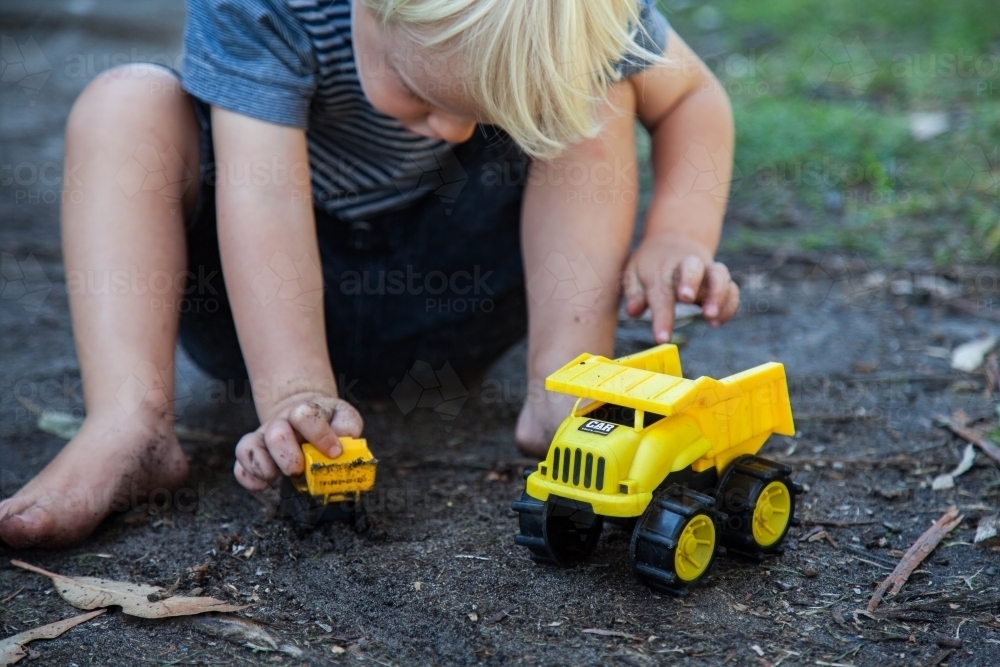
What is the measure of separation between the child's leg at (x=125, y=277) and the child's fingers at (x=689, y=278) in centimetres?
76

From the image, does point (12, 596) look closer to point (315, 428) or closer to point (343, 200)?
point (315, 428)

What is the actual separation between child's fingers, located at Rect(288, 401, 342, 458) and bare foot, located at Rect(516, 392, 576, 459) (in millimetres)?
395

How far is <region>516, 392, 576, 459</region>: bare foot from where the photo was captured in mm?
1603

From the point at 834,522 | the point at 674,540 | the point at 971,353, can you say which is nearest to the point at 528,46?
the point at 674,540

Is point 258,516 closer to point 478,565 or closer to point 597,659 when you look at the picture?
point 478,565

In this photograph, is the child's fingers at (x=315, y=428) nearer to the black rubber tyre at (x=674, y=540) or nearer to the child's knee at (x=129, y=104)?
the black rubber tyre at (x=674, y=540)

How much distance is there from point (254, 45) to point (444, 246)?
49cm

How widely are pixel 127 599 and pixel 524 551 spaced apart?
0.49 metres

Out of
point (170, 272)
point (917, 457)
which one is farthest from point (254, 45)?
point (917, 457)

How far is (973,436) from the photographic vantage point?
1668mm

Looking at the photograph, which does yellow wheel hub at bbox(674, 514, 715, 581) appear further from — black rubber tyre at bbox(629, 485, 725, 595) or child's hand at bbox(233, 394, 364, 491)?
child's hand at bbox(233, 394, 364, 491)

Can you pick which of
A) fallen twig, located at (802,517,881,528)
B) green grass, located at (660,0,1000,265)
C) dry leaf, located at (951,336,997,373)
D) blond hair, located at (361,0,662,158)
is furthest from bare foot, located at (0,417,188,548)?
green grass, located at (660,0,1000,265)

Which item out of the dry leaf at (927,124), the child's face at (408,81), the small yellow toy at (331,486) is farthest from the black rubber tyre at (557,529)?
the dry leaf at (927,124)

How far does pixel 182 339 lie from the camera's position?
74.4 inches
